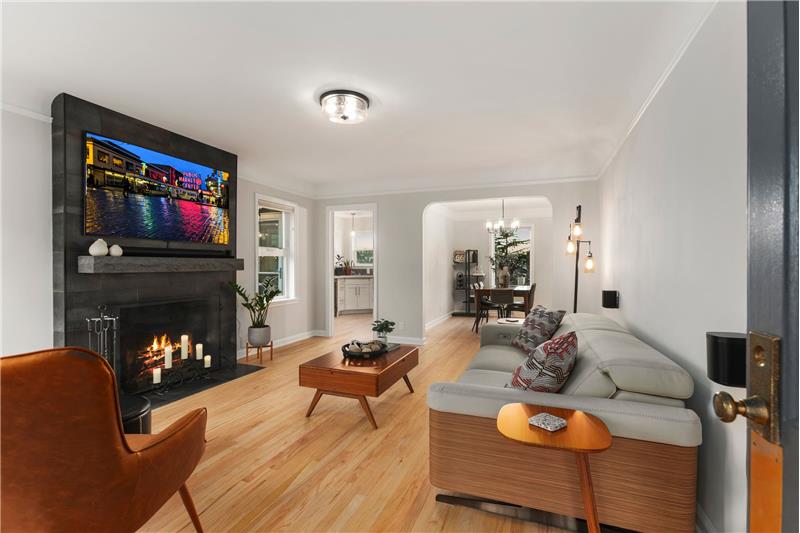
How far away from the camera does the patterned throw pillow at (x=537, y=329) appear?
3.36 metres

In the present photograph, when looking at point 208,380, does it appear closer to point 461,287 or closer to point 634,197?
point 634,197

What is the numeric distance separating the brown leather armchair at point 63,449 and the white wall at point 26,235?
242cm

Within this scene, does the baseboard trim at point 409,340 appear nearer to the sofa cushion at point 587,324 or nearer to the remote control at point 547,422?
the sofa cushion at point 587,324

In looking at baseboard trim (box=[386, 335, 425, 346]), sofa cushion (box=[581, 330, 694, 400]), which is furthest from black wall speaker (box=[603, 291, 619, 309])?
baseboard trim (box=[386, 335, 425, 346])

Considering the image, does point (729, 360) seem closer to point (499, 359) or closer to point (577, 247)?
point (499, 359)

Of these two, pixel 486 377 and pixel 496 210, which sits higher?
pixel 496 210

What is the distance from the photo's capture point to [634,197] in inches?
115

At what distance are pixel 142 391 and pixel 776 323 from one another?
4.29m

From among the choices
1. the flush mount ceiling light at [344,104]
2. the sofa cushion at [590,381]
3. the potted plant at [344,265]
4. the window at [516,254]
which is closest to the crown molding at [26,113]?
the flush mount ceiling light at [344,104]

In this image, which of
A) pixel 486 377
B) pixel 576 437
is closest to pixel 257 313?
pixel 486 377

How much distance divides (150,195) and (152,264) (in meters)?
0.65

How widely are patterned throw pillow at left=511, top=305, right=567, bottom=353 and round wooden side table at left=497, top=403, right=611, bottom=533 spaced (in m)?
1.78

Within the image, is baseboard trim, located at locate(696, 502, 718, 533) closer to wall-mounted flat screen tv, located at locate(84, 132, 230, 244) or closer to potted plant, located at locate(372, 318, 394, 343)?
potted plant, located at locate(372, 318, 394, 343)

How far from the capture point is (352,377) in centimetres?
284
